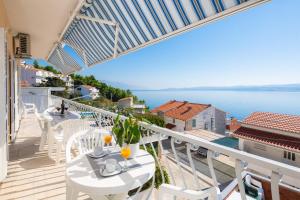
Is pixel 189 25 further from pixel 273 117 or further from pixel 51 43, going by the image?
pixel 273 117

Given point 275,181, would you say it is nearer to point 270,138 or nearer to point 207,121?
point 270,138

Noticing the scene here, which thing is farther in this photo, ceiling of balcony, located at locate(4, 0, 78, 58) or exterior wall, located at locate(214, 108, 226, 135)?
exterior wall, located at locate(214, 108, 226, 135)

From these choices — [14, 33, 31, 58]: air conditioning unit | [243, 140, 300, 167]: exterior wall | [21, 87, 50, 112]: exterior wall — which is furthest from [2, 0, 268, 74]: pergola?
[243, 140, 300, 167]: exterior wall

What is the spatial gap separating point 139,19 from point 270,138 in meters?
16.9

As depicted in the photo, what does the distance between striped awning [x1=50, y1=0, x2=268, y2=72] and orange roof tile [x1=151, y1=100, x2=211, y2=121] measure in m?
20.8

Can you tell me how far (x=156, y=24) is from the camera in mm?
3846

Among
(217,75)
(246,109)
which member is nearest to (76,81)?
(217,75)

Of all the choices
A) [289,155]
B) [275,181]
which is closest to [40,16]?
[275,181]

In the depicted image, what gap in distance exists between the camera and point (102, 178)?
65.7 inches

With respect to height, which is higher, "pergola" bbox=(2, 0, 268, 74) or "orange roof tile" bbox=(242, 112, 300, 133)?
"pergola" bbox=(2, 0, 268, 74)

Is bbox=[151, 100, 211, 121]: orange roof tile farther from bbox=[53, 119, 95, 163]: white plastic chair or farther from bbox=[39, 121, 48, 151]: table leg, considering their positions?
bbox=[53, 119, 95, 163]: white plastic chair

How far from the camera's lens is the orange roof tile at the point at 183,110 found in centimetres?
2645

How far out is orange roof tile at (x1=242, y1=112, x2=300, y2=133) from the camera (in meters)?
16.7

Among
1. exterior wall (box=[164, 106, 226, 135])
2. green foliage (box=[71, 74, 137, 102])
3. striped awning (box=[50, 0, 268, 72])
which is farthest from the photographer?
green foliage (box=[71, 74, 137, 102])
